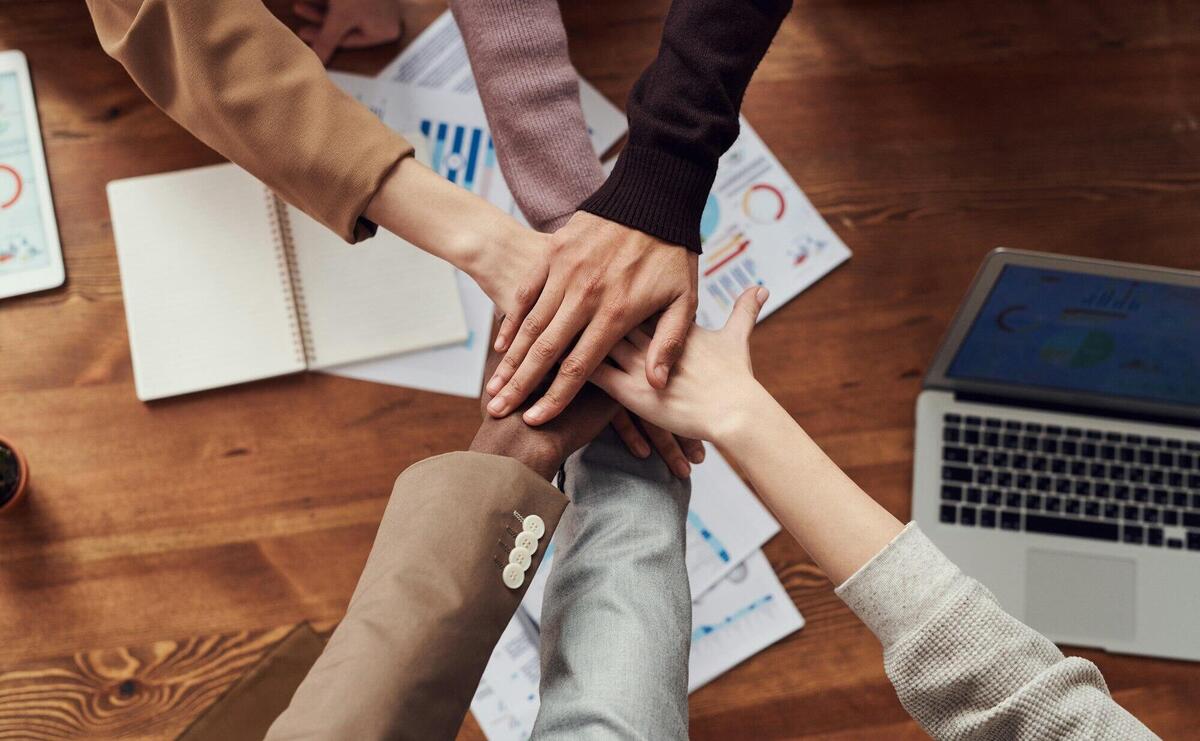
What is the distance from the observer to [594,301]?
2.96ft

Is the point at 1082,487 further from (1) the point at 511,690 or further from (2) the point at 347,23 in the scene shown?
(2) the point at 347,23

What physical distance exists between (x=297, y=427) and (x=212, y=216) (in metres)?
0.26

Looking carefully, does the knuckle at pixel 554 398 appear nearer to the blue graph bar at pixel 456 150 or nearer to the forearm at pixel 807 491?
the forearm at pixel 807 491

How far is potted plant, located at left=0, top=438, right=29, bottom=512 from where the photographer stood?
0.99m

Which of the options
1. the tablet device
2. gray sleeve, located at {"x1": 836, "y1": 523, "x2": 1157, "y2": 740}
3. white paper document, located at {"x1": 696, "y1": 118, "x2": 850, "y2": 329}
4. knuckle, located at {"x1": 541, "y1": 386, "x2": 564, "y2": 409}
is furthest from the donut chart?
the tablet device

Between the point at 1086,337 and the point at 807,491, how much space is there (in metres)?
0.31

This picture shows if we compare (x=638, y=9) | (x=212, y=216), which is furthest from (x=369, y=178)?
(x=638, y=9)

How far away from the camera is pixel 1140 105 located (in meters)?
1.14

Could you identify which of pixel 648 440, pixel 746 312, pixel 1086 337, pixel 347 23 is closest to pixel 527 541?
pixel 648 440

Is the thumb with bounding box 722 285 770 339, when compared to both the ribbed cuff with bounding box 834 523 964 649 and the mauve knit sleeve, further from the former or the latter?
the ribbed cuff with bounding box 834 523 964 649

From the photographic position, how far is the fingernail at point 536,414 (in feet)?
2.79

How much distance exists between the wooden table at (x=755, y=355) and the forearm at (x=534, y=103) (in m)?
0.18

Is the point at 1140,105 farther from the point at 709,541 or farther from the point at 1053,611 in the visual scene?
the point at 709,541

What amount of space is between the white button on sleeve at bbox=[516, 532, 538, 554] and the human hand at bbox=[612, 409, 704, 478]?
191 millimetres
